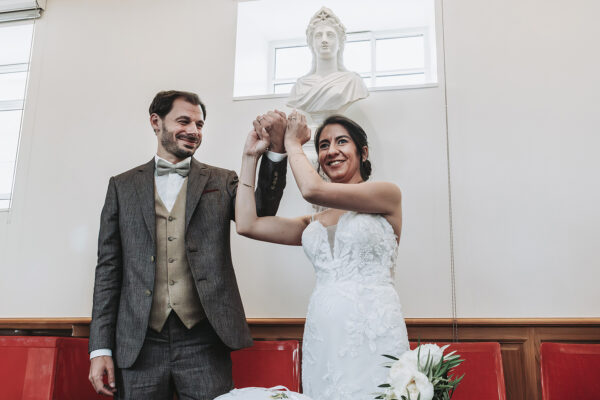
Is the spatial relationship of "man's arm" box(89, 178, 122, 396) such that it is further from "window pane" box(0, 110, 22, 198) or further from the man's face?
"window pane" box(0, 110, 22, 198)

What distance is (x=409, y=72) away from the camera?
411 centimetres

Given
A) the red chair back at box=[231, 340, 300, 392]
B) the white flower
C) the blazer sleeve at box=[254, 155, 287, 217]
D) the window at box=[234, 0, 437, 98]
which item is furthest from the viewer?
the window at box=[234, 0, 437, 98]

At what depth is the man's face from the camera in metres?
2.47

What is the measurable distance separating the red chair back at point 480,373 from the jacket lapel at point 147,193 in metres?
1.45

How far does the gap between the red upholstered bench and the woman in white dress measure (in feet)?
3.88

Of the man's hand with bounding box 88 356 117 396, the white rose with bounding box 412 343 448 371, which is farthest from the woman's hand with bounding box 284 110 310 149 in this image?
the white rose with bounding box 412 343 448 371

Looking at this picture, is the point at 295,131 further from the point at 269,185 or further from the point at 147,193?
the point at 147,193

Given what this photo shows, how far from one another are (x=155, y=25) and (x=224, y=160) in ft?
3.91

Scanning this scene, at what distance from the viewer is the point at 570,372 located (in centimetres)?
253

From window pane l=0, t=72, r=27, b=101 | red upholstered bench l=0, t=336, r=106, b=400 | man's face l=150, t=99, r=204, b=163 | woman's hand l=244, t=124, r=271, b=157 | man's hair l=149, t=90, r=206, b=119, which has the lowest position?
red upholstered bench l=0, t=336, r=106, b=400

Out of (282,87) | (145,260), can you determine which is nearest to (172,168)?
(145,260)

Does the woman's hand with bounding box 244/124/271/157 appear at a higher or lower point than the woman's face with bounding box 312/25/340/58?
lower

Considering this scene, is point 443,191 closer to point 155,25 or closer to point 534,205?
point 534,205

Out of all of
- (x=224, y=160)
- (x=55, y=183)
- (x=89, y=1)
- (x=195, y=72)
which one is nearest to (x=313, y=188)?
(x=224, y=160)
